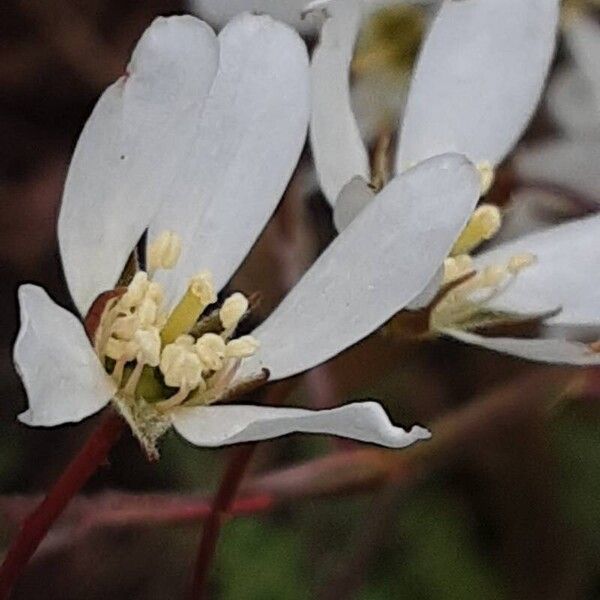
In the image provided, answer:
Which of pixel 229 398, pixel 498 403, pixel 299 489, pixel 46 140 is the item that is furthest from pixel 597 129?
pixel 46 140

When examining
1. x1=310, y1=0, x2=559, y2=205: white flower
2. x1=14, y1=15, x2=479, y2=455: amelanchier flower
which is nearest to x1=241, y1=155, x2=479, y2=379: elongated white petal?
x1=14, y1=15, x2=479, y2=455: amelanchier flower

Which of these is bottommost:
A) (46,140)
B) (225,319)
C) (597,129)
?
(46,140)

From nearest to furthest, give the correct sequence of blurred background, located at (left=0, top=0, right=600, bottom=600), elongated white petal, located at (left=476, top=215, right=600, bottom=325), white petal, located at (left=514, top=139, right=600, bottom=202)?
1. elongated white petal, located at (left=476, top=215, right=600, bottom=325)
2. white petal, located at (left=514, top=139, right=600, bottom=202)
3. blurred background, located at (left=0, top=0, right=600, bottom=600)

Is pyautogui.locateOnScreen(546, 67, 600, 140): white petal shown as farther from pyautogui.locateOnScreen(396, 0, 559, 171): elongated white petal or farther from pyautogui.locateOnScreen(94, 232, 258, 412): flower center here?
pyautogui.locateOnScreen(94, 232, 258, 412): flower center

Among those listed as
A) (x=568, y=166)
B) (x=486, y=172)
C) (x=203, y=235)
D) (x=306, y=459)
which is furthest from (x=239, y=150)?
(x=306, y=459)

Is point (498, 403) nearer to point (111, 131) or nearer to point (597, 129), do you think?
point (597, 129)

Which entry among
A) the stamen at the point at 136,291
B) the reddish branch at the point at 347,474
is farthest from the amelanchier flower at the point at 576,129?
the stamen at the point at 136,291
